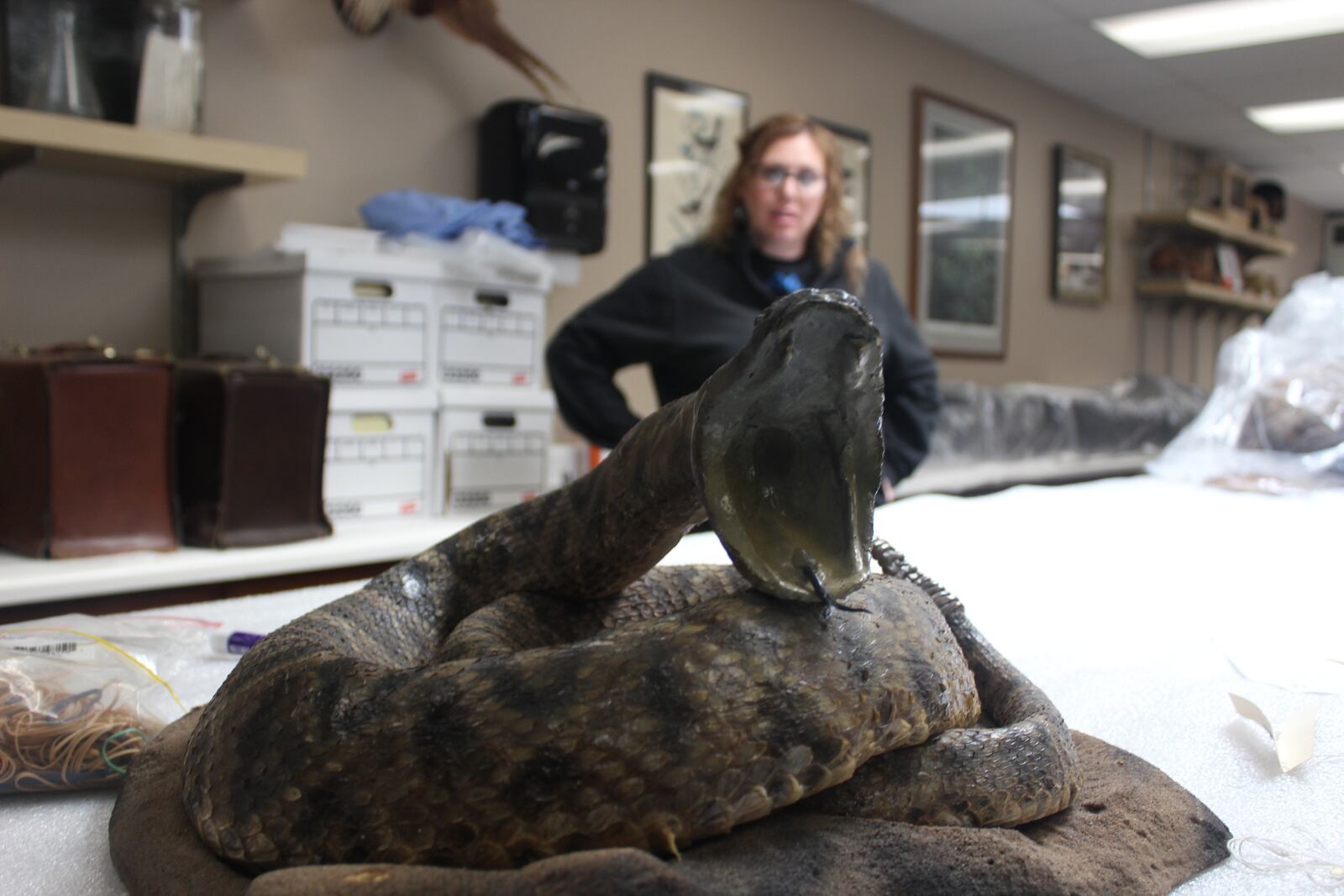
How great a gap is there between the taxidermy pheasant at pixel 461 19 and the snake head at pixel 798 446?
7.32 feet

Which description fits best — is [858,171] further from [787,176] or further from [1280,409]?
[1280,409]

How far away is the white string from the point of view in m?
0.54

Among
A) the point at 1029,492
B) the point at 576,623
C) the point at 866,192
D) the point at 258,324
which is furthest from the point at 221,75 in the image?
the point at 866,192

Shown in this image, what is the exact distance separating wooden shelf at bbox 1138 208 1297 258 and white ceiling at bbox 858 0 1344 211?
489mm

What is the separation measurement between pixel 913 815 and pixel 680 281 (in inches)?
67.3

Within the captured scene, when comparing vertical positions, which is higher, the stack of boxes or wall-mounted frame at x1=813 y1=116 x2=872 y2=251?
wall-mounted frame at x1=813 y1=116 x2=872 y2=251

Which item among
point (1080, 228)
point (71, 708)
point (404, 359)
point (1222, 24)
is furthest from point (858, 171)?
point (71, 708)

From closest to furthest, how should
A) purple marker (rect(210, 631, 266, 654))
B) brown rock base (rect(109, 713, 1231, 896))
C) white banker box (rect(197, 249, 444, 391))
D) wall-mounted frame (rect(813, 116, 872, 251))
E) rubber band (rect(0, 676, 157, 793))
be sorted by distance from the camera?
brown rock base (rect(109, 713, 1231, 896))
rubber band (rect(0, 676, 157, 793))
purple marker (rect(210, 631, 266, 654))
white banker box (rect(197, 249, 444, 391))
wall-mounted frame (rect(813, 116, 872, 251))

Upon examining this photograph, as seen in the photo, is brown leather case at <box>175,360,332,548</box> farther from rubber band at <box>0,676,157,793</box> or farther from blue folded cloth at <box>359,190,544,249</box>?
rubber band at <box>0,676,157,793</box>

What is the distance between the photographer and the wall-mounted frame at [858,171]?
387 cm

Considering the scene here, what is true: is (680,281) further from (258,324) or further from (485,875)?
(485,875)

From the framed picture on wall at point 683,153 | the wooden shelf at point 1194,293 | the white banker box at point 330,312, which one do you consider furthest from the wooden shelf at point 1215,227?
the white banker box at point 330,312

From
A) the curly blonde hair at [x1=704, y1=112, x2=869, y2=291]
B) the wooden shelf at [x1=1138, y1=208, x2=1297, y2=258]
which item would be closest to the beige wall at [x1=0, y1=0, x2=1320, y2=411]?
the curly blonde hair at [x1=704, y1=112, x2=869, y2=291]

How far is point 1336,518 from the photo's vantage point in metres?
1.70
